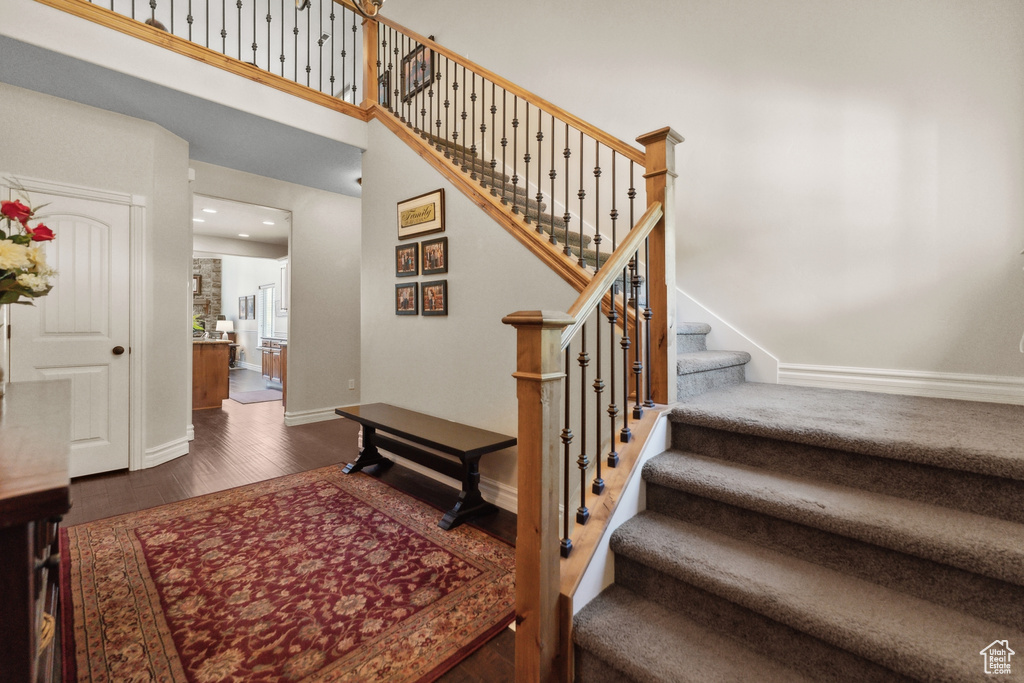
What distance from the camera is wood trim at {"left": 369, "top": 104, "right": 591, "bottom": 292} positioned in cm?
241

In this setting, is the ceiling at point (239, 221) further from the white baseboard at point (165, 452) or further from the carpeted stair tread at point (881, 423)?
the carpeted stair tread at point (881, 423)

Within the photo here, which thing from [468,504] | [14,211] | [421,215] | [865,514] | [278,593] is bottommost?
[278,593]

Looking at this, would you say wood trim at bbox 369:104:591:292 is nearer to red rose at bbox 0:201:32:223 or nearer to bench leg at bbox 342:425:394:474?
bench leg at bbox 342:425:394:474

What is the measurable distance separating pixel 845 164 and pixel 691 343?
1.31 m

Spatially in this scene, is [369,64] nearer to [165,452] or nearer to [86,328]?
[86,328]

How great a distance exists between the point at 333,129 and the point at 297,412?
3074mm

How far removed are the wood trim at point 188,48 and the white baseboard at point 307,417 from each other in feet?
10.3

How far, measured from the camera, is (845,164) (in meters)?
2.50

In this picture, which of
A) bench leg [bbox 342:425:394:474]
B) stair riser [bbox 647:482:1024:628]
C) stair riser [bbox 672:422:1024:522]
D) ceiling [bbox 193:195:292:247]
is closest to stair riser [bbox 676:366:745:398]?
stair riser [bbox 672:422:1024:522]

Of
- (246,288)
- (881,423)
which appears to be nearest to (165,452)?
(881,423)

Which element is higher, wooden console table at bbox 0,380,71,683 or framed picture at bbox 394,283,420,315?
framed picture at bbox 394,283,420,315

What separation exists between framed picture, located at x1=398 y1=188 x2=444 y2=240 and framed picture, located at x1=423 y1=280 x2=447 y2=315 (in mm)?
→ 398

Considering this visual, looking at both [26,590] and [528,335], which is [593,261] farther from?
[26,590]

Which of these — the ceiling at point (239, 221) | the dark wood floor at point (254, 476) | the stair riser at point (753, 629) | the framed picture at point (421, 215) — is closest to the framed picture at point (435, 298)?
the framed picture at point (421, 215)
